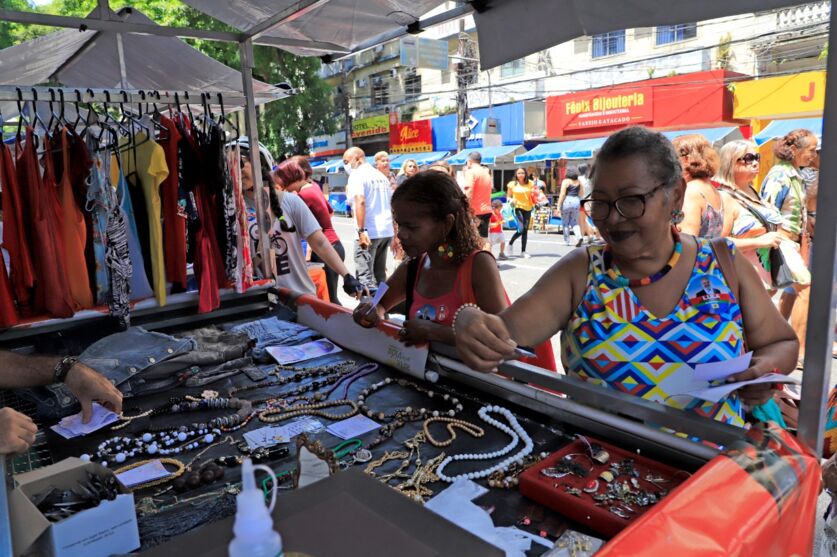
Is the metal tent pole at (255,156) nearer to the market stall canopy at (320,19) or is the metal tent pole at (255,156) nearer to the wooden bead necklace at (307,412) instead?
the market stall canopy at (320,19)

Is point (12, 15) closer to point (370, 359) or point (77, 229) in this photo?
point (77, 229)

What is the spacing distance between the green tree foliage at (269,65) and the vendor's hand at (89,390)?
31.4ft

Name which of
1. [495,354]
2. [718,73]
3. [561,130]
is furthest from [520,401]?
[561,130]

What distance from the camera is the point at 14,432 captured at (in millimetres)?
1317

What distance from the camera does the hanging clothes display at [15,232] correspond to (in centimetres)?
272

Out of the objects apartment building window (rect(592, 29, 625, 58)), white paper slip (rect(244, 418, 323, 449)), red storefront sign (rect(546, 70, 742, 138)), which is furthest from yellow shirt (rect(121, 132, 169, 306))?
apartment building window (rect(592, 29, 625, 58))

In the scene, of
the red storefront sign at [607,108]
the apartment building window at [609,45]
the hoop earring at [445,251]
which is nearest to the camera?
the hoop earring at [445,251]

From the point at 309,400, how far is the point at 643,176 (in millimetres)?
1329

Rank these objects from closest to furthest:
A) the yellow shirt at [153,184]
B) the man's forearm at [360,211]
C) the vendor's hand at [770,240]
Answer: the yellow shirt at [153,184] < the vendor's hand at [770,240] < the man's forearm at [360,211]

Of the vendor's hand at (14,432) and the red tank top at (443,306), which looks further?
the red tank top at (443,306)

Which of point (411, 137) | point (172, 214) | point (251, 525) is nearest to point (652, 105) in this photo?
Result: point (411, 137)

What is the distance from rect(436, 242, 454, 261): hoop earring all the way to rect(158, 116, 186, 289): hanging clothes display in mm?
1533

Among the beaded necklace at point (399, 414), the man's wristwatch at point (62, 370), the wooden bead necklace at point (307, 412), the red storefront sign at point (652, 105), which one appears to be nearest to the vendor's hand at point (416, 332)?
the beaded necklace at point (399, 414)

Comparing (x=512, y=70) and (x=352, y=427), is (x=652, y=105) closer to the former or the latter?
(x=512, y=70)
